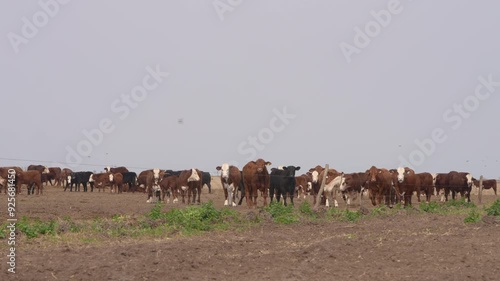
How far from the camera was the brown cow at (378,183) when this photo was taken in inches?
1340

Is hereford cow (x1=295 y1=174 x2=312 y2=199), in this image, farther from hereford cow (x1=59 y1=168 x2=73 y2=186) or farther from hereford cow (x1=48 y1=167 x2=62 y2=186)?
hereford cow (x1=48 y1=167 x2=62 y2=186)

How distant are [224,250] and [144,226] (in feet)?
16.9

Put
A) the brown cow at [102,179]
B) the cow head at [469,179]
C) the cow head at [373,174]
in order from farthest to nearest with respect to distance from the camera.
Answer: the brown cow at [102,179], the cow head at [469,179], the cow head at [373,174]

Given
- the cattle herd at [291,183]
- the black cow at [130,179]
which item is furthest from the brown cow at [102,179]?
the cattle herd at [291,183]

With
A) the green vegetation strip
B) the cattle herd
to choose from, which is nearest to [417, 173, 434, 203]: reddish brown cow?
the cattle herd

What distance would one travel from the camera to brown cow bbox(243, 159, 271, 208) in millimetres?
29625

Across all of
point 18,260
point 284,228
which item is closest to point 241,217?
point 284,228

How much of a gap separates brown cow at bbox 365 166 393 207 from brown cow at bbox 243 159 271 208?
21.2ft

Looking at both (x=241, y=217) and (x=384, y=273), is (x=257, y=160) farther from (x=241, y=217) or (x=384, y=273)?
(x=384, y=273)

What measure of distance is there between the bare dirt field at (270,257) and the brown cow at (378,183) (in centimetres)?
1590

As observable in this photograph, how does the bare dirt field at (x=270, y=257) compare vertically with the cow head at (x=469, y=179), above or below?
below

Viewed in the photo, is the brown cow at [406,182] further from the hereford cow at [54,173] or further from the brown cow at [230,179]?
the hereford cow at [54,173]

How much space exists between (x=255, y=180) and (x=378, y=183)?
750 cm

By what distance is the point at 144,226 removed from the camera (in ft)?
61.3
